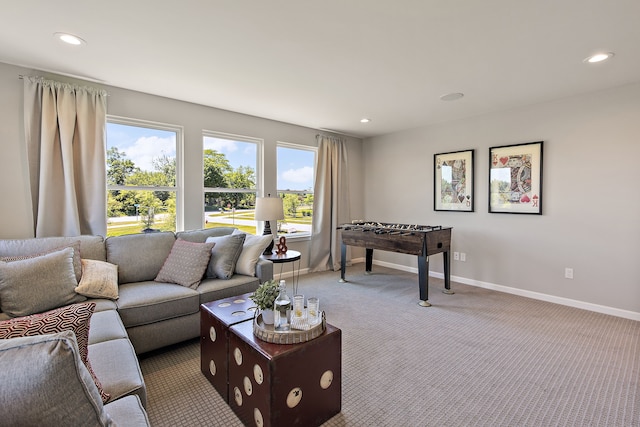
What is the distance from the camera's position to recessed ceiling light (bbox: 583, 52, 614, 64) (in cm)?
243

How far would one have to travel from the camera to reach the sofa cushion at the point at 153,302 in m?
2.23

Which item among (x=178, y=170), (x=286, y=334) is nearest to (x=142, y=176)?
(x=178, y=170)

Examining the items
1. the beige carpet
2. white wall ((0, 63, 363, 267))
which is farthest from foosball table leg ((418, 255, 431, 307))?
white wall ((0, 63, 363, 267))

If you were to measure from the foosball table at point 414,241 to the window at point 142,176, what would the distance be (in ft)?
7.67

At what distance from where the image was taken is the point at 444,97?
11.4ft

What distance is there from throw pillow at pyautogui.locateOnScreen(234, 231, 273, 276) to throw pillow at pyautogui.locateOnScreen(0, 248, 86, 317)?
124cm

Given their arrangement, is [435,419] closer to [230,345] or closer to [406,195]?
[230,345]

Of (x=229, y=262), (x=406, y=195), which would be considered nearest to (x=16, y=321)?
(x=229, y=262)

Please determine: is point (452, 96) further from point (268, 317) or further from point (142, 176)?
point (142, 176)

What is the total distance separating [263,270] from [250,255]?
20 cm

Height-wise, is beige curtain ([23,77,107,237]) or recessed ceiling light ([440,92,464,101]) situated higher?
recessed ceiling light ([440,92,464,101])

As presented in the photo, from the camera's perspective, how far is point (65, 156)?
9.21 feet

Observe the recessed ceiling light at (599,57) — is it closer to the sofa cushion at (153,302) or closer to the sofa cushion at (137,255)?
the sofa cushion at (153,302)

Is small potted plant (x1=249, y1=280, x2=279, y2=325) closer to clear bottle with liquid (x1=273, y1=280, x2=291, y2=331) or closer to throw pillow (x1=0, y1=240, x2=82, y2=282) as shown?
clear bottle with liquid (x1=273, y1=280, x2=291, y2=331)
